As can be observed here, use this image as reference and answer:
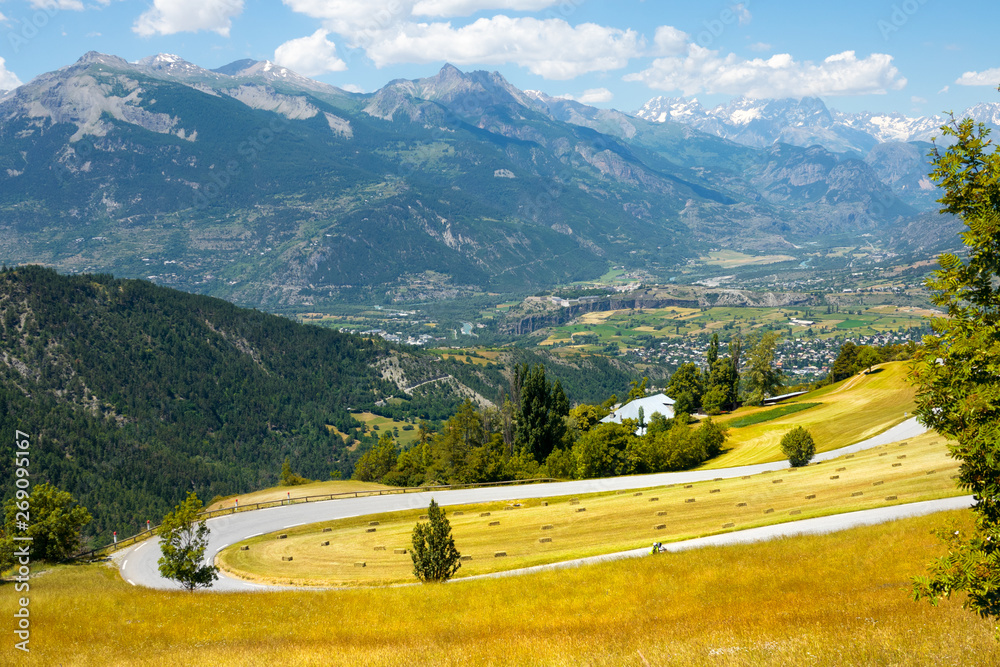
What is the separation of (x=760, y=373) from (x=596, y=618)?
10814 centimetres

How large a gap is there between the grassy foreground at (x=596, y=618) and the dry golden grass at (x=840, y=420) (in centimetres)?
4820

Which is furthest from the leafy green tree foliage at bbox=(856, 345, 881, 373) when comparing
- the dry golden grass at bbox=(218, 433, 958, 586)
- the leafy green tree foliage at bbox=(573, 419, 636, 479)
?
the dry golden grass at bbox=(218, 433, 958, 586)

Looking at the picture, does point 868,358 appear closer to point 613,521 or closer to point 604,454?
point 604,454

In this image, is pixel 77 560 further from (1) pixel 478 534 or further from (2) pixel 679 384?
(2) pixel 679 384

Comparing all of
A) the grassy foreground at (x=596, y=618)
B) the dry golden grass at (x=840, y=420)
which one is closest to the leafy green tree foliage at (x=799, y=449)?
the dry golden grass at (x=840, y=420)

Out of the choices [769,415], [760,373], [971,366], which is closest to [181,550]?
[971,366]

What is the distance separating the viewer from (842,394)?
100500mm

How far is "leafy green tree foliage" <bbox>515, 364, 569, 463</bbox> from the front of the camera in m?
109

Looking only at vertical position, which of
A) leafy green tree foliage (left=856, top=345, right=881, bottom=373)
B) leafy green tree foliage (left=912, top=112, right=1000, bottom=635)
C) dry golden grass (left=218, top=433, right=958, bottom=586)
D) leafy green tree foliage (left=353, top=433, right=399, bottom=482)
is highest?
leafy green tree foliage (left=912, top=112, right=1000, bottom=635)

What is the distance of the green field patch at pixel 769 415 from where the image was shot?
322 ft

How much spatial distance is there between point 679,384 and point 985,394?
379 feet

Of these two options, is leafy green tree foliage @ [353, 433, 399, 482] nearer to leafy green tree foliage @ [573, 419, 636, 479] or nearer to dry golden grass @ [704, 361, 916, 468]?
leafy green tree foliage @ [573, 419, 636, 479]

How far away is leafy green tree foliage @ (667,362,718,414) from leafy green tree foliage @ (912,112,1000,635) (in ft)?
362

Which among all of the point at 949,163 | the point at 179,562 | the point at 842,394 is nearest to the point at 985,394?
the point at 949,163
